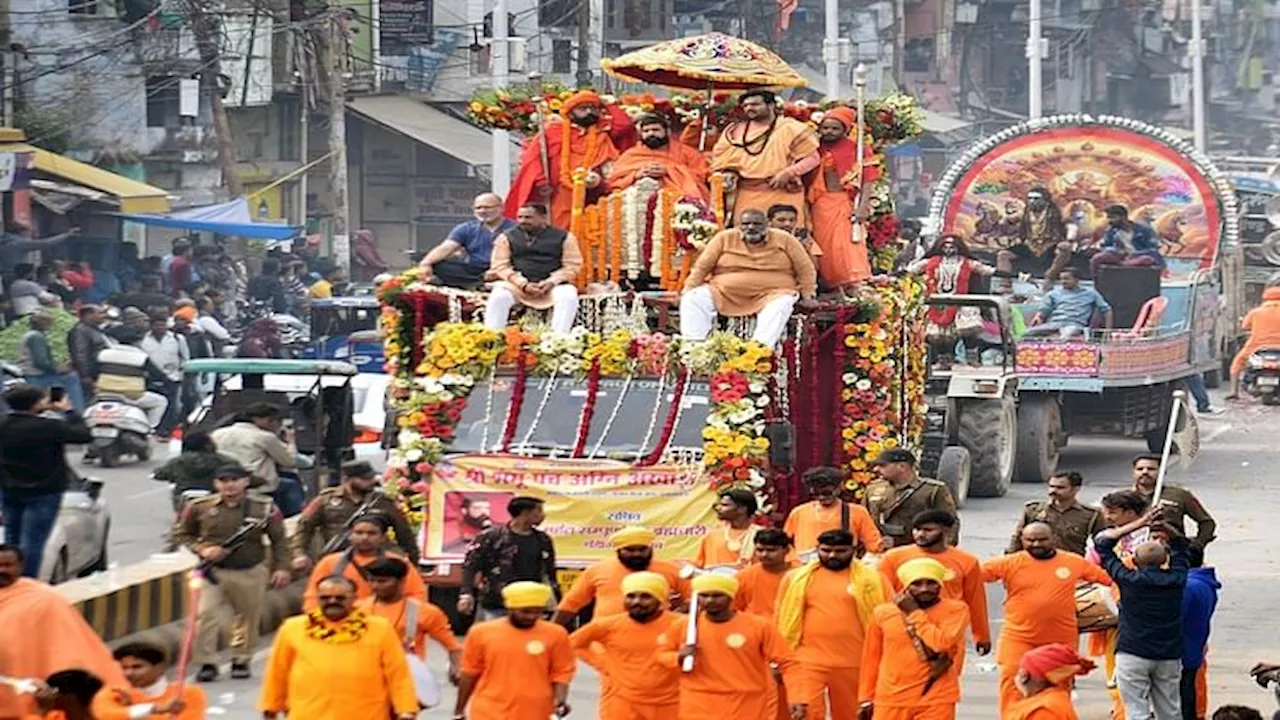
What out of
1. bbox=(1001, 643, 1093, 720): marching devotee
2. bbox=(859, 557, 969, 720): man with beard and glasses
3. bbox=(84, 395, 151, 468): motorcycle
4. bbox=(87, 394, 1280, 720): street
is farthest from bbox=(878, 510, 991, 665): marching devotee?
bbox=(84, 395, 151, 468): motorcycle

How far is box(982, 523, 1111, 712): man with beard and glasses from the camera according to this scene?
14.8 meters

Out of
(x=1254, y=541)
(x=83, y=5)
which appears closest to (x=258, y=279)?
(x=83, y=5)

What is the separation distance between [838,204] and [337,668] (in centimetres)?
964

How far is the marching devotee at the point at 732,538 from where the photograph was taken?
1533 centimetres

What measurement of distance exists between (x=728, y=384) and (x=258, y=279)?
958 inches

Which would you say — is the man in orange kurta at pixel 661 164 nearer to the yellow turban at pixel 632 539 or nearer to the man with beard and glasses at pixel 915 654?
the yellow turban at pixel 632 539

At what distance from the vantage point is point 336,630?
1209cm

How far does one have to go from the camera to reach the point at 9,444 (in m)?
17.2

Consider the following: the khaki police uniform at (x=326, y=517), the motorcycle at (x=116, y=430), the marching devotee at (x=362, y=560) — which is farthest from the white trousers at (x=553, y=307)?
the motorcycle at (x=116, y=430)

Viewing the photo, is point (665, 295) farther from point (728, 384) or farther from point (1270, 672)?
point (1270, 672)

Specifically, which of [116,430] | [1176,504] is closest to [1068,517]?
[1176,504]

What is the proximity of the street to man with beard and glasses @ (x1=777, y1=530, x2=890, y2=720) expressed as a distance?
2.27 m

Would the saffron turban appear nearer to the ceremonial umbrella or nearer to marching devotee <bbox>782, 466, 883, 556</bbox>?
marching devotee <bbox>782, 466, 883, 556</bbox>

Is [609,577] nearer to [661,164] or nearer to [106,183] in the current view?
[661,164]
